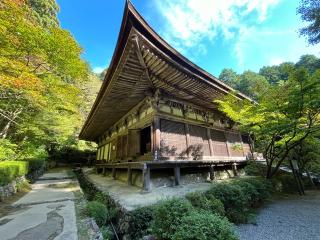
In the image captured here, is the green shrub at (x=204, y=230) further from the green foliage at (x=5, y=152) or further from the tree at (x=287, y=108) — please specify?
the green foliage at (x=5, y=152)

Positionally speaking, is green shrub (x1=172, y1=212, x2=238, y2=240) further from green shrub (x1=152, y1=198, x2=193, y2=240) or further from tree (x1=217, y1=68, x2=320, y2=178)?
tree (x1=217, y1=68, x2=320, y2=178)

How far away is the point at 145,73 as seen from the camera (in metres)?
6.00

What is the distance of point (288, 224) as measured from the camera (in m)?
4.78

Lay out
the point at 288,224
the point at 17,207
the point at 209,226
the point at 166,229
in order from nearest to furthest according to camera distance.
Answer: the point at 209,226 → the point at 166,229 → the point at 288,224 → the point at 17,207

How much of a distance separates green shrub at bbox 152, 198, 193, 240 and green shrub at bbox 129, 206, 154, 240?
0.62 meters

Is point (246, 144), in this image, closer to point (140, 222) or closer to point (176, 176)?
point (176, 176)

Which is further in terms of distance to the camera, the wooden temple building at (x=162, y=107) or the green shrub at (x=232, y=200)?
the wooden temple building at (x=162, y=107)

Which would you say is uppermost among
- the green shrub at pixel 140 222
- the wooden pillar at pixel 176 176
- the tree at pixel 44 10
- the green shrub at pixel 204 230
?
the tree at pixel 44 10

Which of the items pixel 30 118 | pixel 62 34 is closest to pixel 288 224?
pixel 62 34

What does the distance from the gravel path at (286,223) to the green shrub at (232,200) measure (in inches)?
10.9

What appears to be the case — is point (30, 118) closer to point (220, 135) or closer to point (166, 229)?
point (220, 135)

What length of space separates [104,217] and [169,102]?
4.90 metres

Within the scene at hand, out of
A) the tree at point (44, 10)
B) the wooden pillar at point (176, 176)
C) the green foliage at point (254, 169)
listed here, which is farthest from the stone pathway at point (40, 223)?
the tree at point (44, 10)

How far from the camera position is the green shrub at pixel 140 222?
3.80 m
